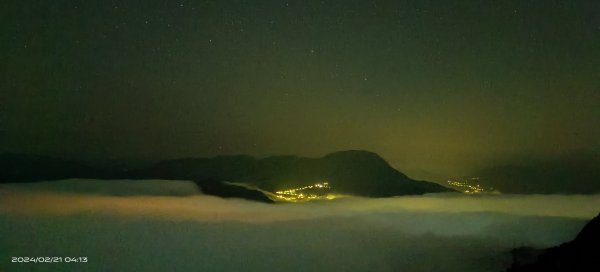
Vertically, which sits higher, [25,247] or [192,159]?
[192,159]

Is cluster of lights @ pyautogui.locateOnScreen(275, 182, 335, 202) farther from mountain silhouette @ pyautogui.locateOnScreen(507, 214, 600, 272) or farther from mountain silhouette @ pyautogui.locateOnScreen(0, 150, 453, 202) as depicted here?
mountain silhouette @ pyautogui.locateOnScreen(507, 214, 600, 272)

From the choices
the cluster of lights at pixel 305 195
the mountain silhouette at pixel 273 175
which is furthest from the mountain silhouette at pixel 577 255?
the mountain silhouette at pixel 273 175

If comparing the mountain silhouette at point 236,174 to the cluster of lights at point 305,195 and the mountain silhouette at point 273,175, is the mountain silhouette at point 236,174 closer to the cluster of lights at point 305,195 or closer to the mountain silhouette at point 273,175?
the mountain silhouette at point 273,175

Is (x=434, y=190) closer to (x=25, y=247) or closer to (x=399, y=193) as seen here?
(x=399, y=193)

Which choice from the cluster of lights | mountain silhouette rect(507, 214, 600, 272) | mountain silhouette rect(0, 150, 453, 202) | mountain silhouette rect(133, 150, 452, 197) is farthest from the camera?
mountain silhouette rect(133, 150, 452, 197)

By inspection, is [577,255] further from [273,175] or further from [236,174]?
[236,174]

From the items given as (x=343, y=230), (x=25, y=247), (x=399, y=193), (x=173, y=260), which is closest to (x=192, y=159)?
(x=399, y=193)

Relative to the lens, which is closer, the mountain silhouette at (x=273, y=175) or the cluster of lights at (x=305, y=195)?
the cluster of lights at (x=305, y=195)

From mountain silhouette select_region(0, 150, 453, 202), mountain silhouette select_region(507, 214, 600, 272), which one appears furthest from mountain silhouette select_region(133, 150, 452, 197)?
mountain silhouette select_region(507, 214, 600, 272)
